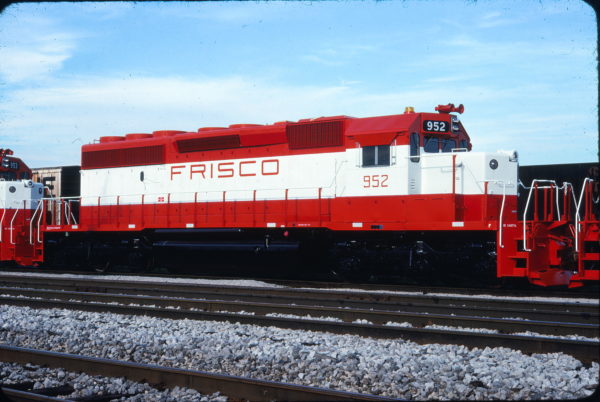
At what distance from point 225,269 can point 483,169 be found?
701 centimetres

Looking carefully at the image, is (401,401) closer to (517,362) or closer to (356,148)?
(517,362)

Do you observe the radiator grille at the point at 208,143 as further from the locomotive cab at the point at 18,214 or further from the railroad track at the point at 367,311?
the locomotive cab at the point at 18,214

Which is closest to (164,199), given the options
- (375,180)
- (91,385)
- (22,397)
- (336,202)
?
(336,202)

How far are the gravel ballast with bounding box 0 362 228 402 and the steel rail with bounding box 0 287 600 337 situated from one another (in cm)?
407

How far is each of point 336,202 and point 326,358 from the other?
7539 millimetres

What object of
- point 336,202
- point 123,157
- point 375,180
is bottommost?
point 336,202

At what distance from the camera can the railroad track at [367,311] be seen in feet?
24.8

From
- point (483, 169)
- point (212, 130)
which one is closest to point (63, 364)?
point (483, 169)

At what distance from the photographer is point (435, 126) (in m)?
13.4

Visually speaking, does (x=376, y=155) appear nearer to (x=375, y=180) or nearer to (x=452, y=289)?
(x=375, y=180)

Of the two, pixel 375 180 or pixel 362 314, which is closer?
pixel 362 314

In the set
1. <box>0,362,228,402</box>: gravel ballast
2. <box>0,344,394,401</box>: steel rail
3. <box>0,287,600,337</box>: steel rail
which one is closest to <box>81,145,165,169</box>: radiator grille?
<box>0,287,600,337</box>: steel rail

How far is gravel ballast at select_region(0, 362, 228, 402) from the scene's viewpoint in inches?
226

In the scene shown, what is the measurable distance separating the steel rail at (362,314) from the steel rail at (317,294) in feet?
3.05
